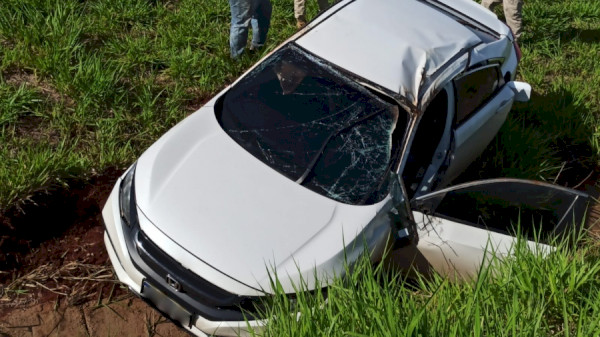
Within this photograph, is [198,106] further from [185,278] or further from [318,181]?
[185,278]

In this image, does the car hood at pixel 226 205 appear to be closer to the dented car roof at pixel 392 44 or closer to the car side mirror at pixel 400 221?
the car side mirror at pixel 400 221

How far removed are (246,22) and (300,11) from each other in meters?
1.04

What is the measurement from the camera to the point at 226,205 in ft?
13.1

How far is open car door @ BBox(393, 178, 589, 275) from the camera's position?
4.05m

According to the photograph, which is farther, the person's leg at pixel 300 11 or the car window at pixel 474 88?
the person's leg at pixel 300 11

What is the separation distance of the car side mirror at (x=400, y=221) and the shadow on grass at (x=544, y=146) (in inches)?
62.1

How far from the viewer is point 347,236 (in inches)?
155

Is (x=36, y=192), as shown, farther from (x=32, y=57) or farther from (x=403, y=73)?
(x=403, y=73)

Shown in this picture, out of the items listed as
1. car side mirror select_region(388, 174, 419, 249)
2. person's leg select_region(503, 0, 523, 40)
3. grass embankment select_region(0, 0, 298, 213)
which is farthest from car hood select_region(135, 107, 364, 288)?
person's leg select_region(503, 0, 523, 40)

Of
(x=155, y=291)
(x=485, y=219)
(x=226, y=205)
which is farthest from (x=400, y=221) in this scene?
→ (x=155, y=291)

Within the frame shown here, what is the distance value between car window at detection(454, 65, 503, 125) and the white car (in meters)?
0.02

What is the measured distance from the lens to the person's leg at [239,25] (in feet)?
21.1

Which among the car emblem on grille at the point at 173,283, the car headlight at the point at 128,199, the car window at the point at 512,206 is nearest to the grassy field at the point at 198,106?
the car window at the point at 512,206

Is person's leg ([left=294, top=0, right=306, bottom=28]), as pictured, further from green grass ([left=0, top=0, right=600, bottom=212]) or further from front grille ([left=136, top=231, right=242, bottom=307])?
front grille ([left=136, top=231, right=242, bottom=307])
